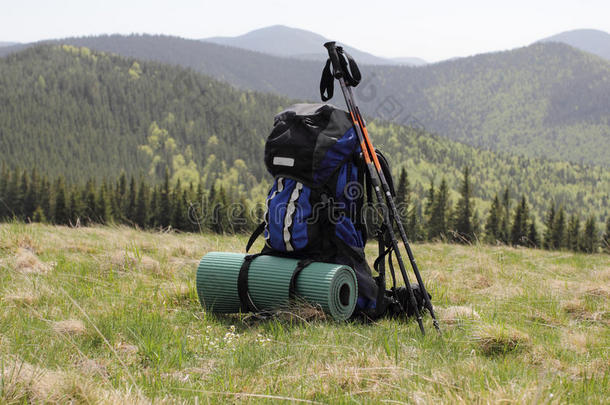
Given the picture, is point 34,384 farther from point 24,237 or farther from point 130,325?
point 24,237

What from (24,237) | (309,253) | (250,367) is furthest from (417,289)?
(24,237)

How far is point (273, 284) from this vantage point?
4.21 meters

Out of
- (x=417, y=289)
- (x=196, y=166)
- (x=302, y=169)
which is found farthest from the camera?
(x=196, y=166)

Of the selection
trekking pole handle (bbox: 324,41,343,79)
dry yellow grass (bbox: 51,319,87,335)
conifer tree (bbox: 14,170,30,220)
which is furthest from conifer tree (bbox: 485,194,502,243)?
conifer tree (bbox: 14,170,30,220)

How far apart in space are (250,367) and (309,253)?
1703 millimetres

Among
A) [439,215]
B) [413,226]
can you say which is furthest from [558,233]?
[413,226]

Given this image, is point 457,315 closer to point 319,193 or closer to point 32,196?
point 319,193

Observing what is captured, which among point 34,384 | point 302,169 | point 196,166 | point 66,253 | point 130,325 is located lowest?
point 196,166

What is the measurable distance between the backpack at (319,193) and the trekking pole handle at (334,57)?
1.06ft

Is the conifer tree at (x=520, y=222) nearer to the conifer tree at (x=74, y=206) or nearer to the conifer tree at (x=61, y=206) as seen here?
the conifer tree at (x=74, y=206)

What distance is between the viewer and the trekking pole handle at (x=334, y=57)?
446 centimetres

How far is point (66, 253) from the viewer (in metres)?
6.61

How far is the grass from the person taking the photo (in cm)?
240

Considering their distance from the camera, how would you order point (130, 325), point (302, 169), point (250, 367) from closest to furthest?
point (250, 367) < point (130, 325) < point (302, 169)
